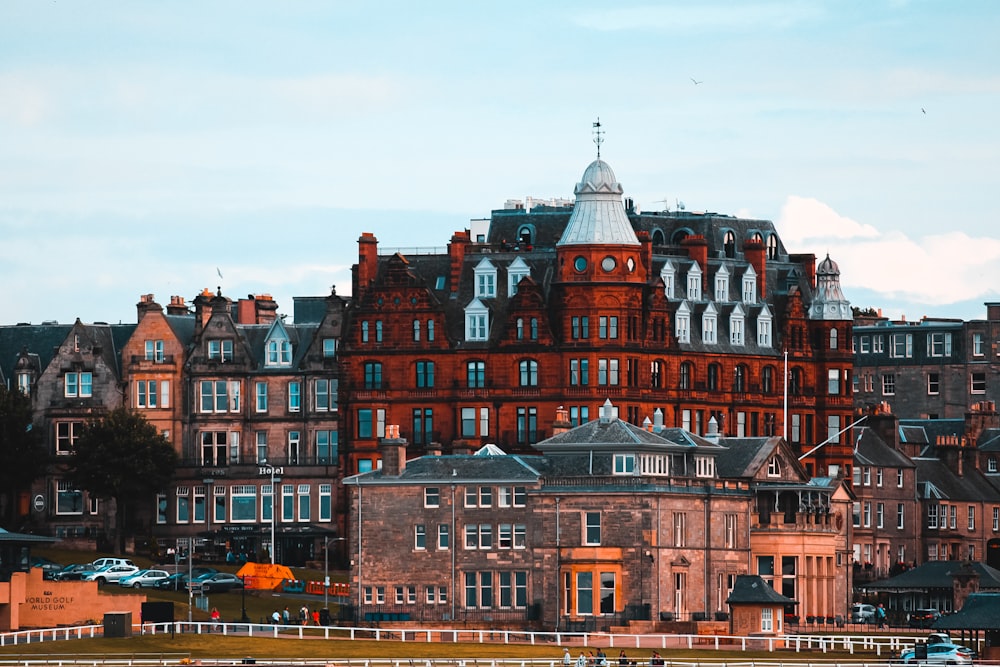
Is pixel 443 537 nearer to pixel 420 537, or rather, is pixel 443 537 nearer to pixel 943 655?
pixel 420 537

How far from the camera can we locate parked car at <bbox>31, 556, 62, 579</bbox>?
17295cm

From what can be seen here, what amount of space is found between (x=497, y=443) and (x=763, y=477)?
2390 centimetres

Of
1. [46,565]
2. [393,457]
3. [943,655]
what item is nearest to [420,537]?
[393,457]

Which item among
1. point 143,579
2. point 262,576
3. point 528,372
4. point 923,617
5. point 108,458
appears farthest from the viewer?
point 528,372

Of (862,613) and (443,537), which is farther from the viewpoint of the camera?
(862,613)

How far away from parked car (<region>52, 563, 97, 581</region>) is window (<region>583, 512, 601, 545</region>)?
84.0 feet

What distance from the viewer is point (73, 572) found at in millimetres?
177250

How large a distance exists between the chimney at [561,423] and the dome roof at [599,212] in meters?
9.96

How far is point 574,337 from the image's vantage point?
7795 inches

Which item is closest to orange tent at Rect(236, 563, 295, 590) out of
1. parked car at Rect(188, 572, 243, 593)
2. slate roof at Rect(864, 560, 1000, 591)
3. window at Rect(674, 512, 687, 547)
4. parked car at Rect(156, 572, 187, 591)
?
parked car at Rect(188, 572, 243, 593)

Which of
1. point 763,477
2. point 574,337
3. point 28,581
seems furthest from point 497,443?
point 28,581

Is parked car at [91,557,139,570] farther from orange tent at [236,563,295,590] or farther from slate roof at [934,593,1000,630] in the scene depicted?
slate roof at [934,593,1000,630]

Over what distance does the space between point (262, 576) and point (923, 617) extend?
3432 centimetres

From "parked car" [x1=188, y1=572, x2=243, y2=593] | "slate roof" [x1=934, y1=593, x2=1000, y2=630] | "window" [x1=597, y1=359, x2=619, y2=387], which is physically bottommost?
"slate roof" [x1=934, y1=593, x2=1000, y2=630]
